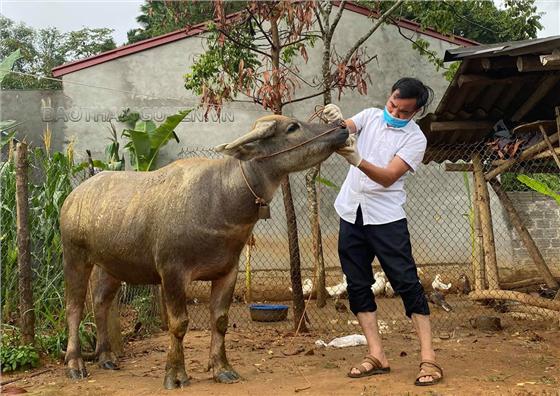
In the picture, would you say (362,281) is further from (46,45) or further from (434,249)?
(46,45)

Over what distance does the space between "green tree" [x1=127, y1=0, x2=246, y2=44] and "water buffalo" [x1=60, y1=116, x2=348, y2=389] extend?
3.50 m

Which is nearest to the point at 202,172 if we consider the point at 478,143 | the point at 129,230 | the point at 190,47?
the point at 129,230

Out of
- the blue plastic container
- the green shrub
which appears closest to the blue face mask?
the green shrub

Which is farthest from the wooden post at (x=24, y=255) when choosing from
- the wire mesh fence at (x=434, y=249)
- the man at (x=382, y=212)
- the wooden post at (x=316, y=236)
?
the wooden post at (x=316, y=236)

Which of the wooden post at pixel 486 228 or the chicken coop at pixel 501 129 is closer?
the chicken coop at pixel 501 129

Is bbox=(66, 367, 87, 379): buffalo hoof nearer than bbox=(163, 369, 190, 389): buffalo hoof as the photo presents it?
No

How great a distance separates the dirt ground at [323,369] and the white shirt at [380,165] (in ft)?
3.92

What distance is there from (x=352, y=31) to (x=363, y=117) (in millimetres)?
7567

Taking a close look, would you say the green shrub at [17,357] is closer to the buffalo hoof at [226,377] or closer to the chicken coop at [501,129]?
the buffalo hoof at [226,377]

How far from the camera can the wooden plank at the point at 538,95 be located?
6.19m

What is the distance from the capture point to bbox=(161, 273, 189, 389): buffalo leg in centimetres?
420

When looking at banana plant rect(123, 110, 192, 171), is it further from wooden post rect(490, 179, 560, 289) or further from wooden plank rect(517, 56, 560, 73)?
wooden plank rect(517, 56, 560, 73)

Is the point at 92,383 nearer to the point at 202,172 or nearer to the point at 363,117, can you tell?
the point at 202,172

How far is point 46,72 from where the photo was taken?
89.9 ft
